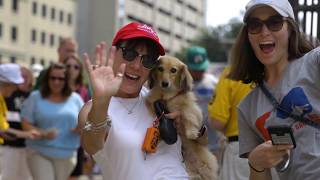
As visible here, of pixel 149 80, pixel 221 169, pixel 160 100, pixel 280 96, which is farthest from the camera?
pixel 221 169

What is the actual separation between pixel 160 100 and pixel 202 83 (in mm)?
4046

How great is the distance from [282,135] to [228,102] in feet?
10.6

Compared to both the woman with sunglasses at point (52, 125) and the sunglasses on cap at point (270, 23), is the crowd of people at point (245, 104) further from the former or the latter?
the woman with sunglasses at point (52, 125)

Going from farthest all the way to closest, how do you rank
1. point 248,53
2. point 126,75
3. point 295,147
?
point 126,75
point 248,53
point 295,147

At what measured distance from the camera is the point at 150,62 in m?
4.00

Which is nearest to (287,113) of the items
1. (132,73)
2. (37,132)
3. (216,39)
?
(132,73)

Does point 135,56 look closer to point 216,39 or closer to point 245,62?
point 245,62

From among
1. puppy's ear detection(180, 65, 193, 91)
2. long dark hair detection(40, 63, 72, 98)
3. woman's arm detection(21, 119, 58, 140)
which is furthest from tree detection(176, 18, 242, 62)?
puppy's ear detection(180, 65, 193, 91)

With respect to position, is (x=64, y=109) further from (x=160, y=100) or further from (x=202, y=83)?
(x=160, y=100)

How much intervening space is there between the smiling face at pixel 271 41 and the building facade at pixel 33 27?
63.2 metres

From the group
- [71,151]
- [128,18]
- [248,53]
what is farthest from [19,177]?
[128,18]

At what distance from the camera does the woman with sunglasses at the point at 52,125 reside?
8375mm

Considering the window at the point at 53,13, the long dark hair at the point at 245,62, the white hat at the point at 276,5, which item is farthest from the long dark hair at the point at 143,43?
the window at the point at 53,13

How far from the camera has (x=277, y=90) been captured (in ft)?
11.0
